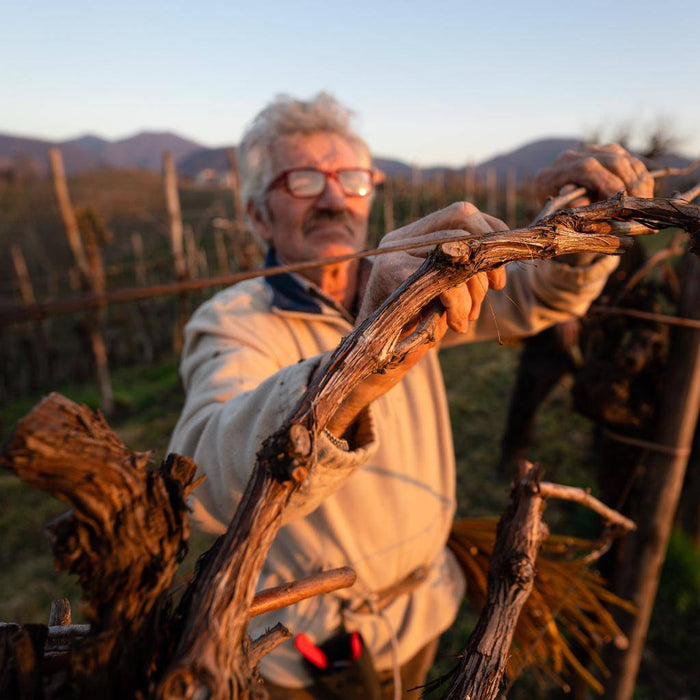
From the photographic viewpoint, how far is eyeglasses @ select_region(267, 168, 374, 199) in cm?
189

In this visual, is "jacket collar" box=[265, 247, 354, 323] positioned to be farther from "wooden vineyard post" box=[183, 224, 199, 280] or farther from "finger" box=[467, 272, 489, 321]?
"wooden vineyard post" box=[183, 224, 199, 280]

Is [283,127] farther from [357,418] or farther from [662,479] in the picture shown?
[662,479]

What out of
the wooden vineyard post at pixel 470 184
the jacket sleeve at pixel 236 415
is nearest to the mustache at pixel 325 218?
the jacket sleeve at pixel 236 415

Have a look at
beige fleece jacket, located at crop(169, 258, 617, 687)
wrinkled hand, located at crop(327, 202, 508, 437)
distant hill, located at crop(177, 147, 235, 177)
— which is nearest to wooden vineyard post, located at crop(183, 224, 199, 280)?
beige fleece jacket, located at crop(169, 258, 617, 687)

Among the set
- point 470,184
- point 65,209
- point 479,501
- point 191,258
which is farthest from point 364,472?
point 470,184

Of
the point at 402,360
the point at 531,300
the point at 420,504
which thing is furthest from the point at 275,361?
the point at 531,300

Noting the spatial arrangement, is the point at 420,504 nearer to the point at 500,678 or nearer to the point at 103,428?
the point at 500,678

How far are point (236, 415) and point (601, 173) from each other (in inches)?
46.1

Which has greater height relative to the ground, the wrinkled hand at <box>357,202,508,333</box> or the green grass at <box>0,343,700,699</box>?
the wrinkled hand at <box>357,202,508,333</box>

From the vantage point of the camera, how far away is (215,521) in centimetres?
128

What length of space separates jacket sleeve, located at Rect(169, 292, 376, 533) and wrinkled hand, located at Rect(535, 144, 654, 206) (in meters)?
0.93

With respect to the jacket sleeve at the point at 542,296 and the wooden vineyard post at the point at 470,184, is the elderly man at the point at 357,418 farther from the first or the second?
the wooden vineyard post at the point at 470,184

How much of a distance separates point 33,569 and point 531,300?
5.37 metres

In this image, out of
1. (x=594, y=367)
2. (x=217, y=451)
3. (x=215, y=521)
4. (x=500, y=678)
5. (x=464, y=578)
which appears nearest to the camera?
(x=500, y=678)
